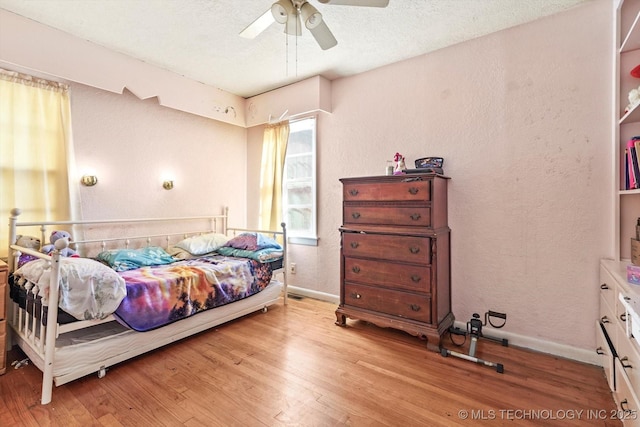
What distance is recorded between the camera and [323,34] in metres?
1.92

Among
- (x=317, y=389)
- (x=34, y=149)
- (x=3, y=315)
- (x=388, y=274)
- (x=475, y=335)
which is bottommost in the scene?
(x=317, y=389)

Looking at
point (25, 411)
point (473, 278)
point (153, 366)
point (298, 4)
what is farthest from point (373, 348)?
point (298, 4)

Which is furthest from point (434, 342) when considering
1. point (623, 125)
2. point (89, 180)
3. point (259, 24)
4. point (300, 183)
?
point (89, 180)

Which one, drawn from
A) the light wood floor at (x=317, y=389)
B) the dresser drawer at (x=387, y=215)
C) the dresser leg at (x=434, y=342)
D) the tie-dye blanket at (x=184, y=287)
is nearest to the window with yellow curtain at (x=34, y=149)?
the tie-dye blanket at (x=184, y=287)

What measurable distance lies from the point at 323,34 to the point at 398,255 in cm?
173

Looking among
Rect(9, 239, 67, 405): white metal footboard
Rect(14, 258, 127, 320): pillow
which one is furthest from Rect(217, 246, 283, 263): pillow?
Rect(9, 239, 67, 405): white metal footboard

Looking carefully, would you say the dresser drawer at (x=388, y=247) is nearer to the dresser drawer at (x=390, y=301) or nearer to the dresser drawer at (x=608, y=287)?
the dresser drawer at (x=390, y=301)

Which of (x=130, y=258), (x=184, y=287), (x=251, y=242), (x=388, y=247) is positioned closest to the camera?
(x=184, y=287)

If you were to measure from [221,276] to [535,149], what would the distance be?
2.82 meters

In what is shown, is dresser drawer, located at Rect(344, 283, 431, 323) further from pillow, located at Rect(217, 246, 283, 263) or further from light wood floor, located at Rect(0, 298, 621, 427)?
pillow, located at Rect(217, 246, 283, 263)

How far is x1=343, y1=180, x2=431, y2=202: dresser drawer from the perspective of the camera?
2373mm

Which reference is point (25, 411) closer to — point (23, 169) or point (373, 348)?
point (23, 169)

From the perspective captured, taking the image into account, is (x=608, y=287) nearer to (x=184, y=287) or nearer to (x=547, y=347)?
(x=547, y=347)

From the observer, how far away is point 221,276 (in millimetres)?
2701
